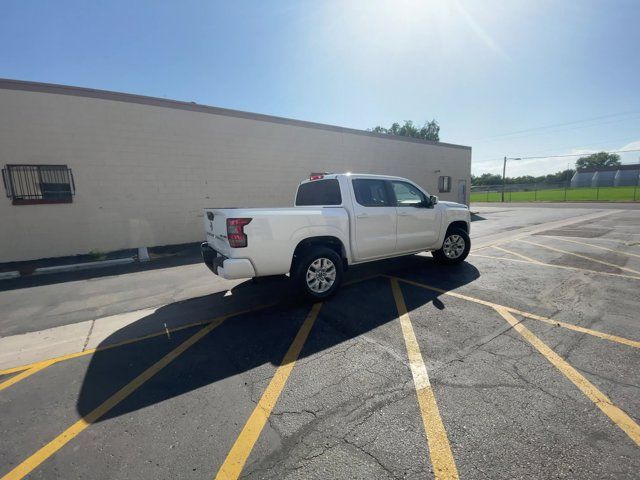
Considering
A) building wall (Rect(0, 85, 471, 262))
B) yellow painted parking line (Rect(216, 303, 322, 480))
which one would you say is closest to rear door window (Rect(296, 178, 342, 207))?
yellow painted parking line (Rect(216, 303, 322, 480))

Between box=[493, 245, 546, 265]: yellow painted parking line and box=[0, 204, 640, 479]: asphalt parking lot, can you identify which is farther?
box=[493, 245, 546, 265]: yellow painted parking line

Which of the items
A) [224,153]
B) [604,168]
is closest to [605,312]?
[224,153]

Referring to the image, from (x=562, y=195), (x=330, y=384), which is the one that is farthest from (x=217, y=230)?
(x=562, y=195)

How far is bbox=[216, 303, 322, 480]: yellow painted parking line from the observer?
6.32 ft

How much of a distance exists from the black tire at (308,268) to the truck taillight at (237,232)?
3.03 feet

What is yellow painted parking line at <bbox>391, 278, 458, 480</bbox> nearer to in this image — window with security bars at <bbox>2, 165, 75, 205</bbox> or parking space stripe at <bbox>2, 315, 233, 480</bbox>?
parking space stripe at <bbox>2, 315, 233, 480</bbox>

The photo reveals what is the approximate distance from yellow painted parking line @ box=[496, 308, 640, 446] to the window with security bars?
454 inches

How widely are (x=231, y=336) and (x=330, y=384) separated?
61.2 inches

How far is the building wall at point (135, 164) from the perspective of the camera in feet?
27.4

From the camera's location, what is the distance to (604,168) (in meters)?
86.4

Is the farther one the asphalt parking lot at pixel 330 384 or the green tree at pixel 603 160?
the green tree at pixel 603 160

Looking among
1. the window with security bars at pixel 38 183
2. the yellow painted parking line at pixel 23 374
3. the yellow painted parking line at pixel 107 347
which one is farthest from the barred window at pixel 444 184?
the yellow painted parking line at pixel 23 374

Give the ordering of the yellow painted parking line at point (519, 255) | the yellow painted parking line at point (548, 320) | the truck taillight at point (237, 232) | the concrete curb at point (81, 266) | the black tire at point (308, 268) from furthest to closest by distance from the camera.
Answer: the concrete curb at point (81, 266), the yellow painted parking line at point (519, 255), the black tire at point (308, 268), the truck taillight at point (237, 232), the yellow painted parking line at point (548, 320)

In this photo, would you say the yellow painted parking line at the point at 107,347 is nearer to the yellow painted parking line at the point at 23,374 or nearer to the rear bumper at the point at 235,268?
the yellow painted parking line at the point at 23,374
